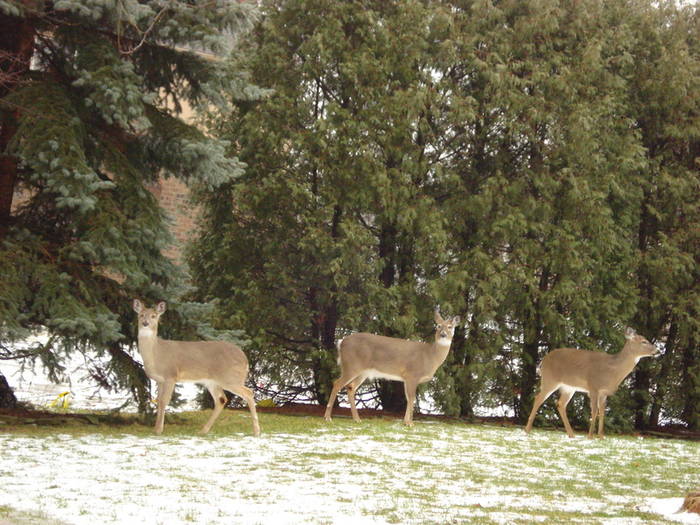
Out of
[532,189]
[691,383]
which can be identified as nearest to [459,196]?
[532,189]

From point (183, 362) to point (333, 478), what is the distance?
3.21 metres

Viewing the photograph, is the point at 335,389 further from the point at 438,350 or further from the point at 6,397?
the point at 6,397

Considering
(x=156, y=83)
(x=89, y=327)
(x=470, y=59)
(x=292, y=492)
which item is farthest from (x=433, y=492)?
(x=470, y=59)

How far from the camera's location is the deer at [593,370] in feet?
42.5

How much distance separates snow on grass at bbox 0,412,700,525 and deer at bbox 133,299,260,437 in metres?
0.50

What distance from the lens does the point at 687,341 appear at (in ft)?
52.7

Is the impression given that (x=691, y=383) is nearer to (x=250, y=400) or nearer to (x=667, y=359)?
(x=667, y=359)

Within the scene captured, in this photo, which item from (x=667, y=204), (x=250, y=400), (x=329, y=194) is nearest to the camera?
(x=250, y=400)

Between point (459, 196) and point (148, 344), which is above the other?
point (459, 196)

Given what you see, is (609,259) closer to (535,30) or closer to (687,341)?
(687,341)

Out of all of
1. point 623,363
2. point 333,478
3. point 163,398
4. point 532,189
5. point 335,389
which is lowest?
point 333,478

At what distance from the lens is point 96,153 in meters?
11.0

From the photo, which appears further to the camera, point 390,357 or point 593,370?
point 593,370

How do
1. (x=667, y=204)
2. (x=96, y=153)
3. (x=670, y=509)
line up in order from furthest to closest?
(x=667, y=204) → (x=96, y=153) → (x=670, y=509)
